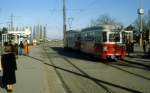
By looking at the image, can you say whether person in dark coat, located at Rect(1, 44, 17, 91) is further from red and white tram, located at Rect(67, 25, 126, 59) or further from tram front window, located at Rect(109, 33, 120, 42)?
tram front window, located at Rect(109, 33, 120, 42)

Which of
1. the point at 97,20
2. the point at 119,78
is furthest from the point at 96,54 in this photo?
the point at 97,20

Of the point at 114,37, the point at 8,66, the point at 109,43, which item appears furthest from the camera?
the point at 114,37

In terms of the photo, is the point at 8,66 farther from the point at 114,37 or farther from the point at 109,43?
the point at 114,37

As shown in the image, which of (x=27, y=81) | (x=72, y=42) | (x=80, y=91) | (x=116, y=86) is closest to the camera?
(x=80, y=91)

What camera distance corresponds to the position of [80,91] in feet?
52.9

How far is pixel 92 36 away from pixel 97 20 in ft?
282

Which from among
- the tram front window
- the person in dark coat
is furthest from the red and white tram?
the person in dark coat

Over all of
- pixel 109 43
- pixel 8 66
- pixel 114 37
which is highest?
pixel 114 37

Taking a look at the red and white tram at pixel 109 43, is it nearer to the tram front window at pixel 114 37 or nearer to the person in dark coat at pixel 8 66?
the tram front window at pixel 114 37

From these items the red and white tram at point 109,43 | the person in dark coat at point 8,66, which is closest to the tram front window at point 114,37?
the red and white tram at point 109,43

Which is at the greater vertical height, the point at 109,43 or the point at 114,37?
the point at 114,37

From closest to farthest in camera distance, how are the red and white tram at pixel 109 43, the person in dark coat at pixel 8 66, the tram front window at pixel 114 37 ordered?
the person in dark coat at pixel 8 66 → the red and white tram at pixel 109 43 → the tram front window at pixel 114 37

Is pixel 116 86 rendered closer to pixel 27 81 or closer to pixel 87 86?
pixel 87 86

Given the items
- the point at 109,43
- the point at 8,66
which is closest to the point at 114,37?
the point at 109,43
